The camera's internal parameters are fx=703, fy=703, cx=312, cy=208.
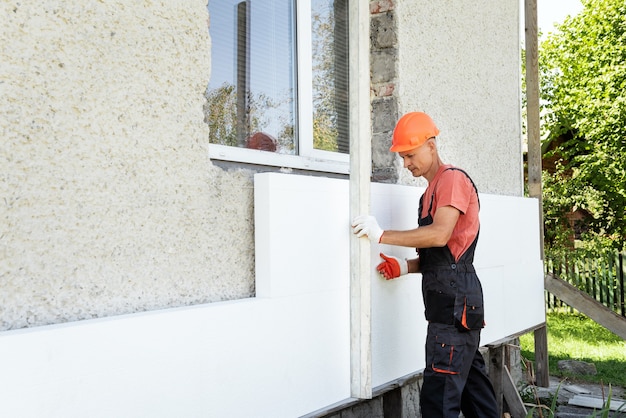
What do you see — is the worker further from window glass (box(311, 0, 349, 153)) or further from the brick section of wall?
the brick section of wall

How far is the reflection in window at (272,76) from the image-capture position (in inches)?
132

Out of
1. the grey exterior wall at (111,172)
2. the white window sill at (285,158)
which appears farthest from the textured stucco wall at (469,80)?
the grey exterior wall at (111,172)

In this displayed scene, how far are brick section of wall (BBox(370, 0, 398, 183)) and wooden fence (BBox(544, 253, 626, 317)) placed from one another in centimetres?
1065

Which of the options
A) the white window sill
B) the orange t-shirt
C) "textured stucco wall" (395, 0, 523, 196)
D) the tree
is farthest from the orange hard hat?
the tree

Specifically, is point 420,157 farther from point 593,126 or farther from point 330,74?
point 593,126

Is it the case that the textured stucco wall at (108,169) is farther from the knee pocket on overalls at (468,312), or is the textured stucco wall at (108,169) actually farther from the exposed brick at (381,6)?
the exposed brick at (381,6)

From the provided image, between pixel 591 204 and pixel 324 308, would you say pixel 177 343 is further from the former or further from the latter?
pixel 591 204

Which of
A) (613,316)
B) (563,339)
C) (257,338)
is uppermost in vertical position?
(257,338)

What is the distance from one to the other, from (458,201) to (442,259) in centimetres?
34

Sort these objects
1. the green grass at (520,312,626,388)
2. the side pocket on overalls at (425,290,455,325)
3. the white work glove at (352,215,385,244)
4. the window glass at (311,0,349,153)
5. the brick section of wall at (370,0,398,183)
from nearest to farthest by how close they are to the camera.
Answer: the white work glove at (352,215,385,244)
the side pocket on overalls at (425,290,455,325)
the window glass at (311,0,349,153)
the brick section of wall at (370,0,398,183)
the green grass at (520,312,626,388)

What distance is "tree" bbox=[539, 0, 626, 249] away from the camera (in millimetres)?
18188

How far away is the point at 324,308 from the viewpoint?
3482 mm

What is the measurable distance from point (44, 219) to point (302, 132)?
1782mm

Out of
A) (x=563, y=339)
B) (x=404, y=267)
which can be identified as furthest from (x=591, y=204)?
(x=404, y=267)
